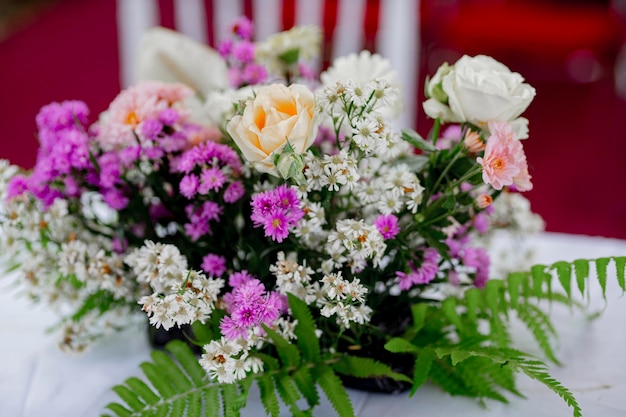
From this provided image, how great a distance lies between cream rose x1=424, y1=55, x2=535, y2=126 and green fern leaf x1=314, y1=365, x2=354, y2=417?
0.27 metres

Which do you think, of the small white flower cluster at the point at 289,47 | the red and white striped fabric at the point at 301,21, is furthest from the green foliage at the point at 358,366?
the red and white striped fabric at the point at 301,21

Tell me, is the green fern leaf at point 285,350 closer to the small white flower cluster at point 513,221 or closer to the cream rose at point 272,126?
the cream rose at point 272,126

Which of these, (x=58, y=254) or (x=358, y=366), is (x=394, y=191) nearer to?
(x=358, y=366)

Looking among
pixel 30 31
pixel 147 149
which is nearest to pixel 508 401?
pixel 147 149

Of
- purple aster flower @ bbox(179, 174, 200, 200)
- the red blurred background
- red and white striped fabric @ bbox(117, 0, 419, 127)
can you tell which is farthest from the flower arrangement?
the red blurred background

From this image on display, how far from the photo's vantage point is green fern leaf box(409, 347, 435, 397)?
582 mm

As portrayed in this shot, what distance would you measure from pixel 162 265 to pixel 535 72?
10.8 feet

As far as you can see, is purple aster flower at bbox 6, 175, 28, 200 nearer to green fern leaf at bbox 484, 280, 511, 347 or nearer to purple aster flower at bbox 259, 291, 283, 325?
purple aster flower at bbox 259, 291, 283, 325

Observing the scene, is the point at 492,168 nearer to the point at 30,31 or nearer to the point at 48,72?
the point at 48,72

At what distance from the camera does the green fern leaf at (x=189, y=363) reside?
61 cm

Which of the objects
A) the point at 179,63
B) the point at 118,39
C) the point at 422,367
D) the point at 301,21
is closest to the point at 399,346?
the point at 422,367

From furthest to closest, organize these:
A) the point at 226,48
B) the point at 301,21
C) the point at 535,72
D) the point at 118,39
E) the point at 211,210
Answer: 1. the point at 118,39
2. the point at 535,72
3. the point at 301,21
4. the point at 226,48
5. the point at 211,210

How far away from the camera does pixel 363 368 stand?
603mm

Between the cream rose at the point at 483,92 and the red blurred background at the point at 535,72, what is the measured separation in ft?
5.84
